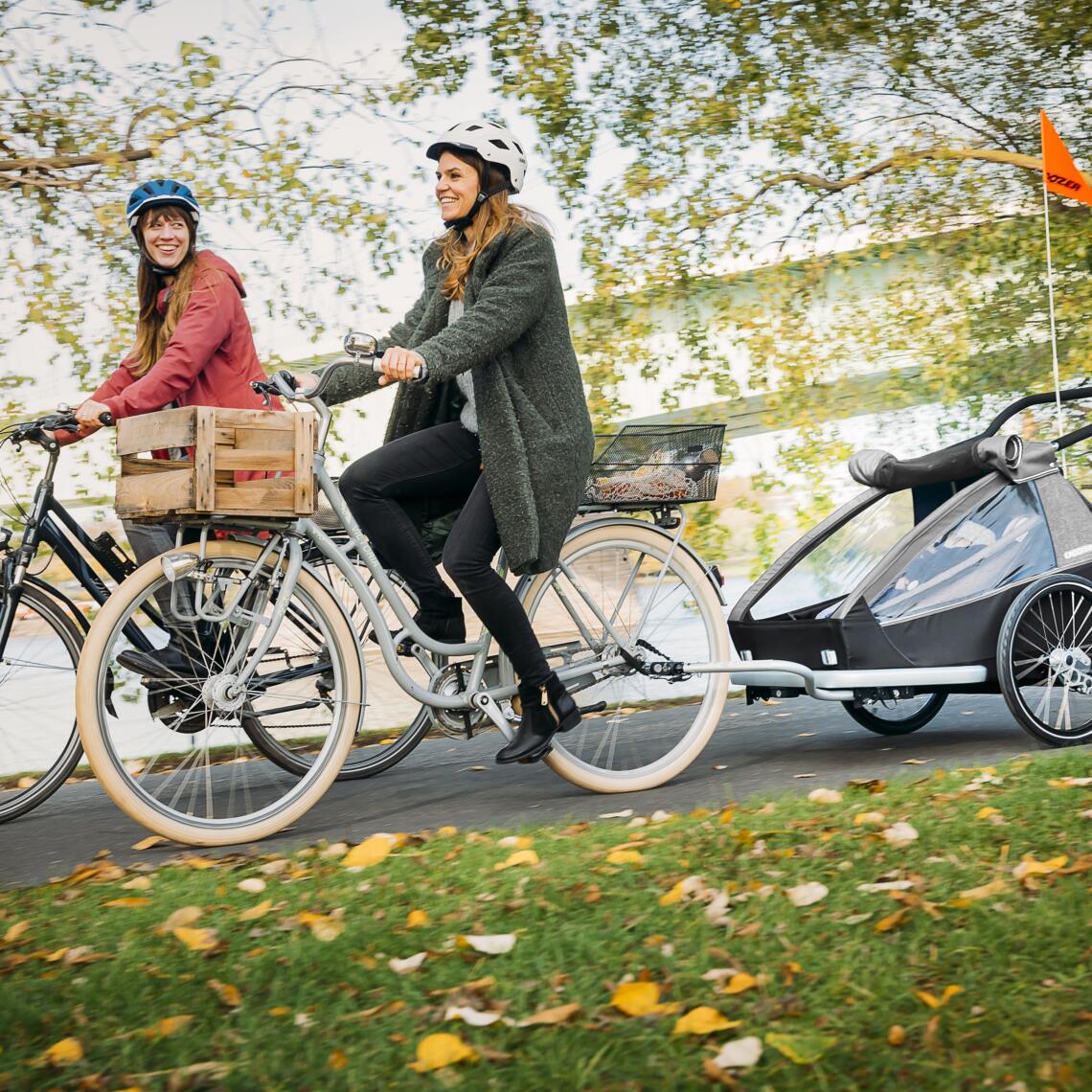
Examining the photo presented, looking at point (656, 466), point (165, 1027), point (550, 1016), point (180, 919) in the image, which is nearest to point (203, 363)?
point (656, 466)

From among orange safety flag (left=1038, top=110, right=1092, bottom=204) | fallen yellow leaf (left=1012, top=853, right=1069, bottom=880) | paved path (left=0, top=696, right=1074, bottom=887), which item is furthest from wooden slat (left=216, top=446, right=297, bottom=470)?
orange safety flag (left=1038, top=110, right=1092, bottom=204)

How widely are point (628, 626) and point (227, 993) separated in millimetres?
2135

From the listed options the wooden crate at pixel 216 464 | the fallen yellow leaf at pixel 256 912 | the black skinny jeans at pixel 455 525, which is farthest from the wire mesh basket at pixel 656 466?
the fallen yellow leaf at pixel 256 912

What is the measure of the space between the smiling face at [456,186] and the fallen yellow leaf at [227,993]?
2376 millimetres

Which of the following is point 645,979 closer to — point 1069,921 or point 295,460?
point 1069,921

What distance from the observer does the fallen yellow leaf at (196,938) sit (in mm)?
3039

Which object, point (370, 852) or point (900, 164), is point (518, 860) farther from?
point (900, 164)

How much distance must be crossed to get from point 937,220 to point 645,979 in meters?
7.55

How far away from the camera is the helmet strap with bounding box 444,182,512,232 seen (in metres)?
4.27

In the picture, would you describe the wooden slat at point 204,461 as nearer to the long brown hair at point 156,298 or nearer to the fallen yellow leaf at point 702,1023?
the long brown hair at point 156,298

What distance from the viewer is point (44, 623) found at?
4566 mm

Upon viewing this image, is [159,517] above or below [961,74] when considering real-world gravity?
below

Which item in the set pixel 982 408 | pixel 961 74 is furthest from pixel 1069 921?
pixel 961 74

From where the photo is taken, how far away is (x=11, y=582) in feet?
14.6
